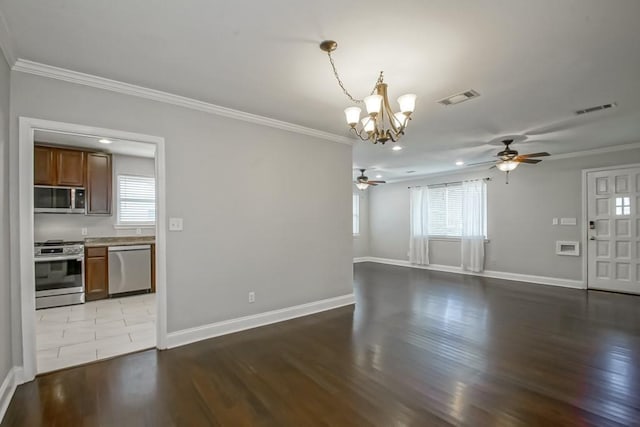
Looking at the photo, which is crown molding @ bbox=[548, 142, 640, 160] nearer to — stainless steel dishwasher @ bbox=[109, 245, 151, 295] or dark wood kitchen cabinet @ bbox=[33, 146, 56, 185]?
stainless steel dishwasher @ bbox=[109, 245, 151, 295]

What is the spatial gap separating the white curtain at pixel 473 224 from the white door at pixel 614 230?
73.8 inches

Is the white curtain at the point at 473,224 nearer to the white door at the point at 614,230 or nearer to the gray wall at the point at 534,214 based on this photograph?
the gray wall at the point at 534,214

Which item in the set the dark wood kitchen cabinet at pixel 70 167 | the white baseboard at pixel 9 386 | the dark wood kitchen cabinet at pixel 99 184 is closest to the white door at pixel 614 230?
the white baseboard at pixel 9 386

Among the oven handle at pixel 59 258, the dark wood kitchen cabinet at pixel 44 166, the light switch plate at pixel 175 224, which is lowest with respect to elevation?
the oven handle at pixel 59 258

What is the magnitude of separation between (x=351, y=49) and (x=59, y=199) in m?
5.30

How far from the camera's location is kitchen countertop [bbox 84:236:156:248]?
16.5 feet

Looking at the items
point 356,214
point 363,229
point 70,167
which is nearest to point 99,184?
point 70,167

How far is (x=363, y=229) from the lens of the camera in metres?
9.82

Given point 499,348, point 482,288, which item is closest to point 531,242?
point 482,288

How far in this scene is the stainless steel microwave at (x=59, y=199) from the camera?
4.77m

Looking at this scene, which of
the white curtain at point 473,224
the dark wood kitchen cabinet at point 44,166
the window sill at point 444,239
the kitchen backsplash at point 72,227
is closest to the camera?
the dark wood kitchen cabinet at point 44,166

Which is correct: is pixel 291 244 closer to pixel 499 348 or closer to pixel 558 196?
pixel 499 348

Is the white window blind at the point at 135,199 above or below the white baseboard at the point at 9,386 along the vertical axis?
above

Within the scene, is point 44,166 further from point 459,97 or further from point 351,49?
point 459,97
